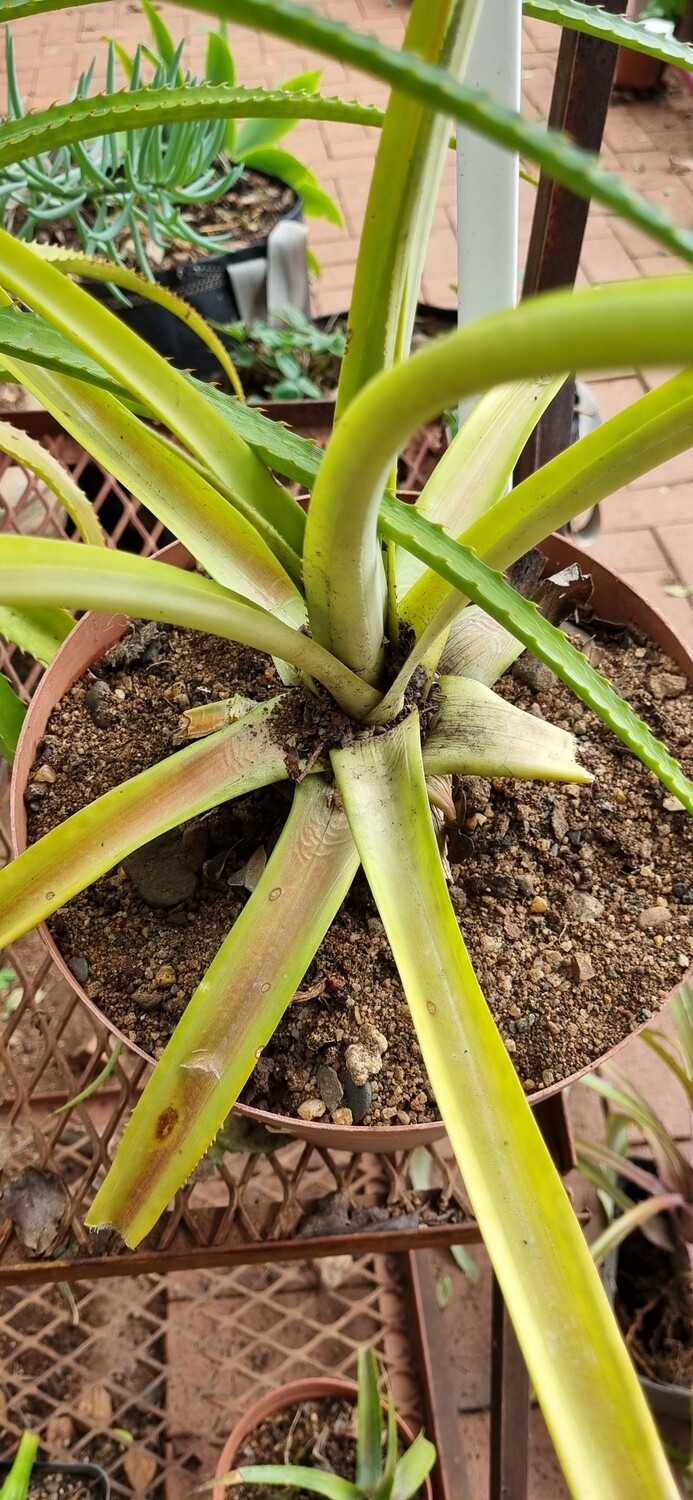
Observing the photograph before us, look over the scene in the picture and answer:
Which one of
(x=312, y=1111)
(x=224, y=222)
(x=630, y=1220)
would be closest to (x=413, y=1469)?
(x=630, y=1220)

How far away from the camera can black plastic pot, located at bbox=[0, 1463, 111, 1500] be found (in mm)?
951

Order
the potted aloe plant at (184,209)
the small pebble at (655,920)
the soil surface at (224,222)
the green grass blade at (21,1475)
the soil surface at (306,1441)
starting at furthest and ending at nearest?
the soil surface at (224,222) < the potted aloe plant at (184,209) < the soil surface at (306,1441) < the green grass blade at (21,1475) < the small pebble at (655,920)

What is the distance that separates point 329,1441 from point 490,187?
1120mm

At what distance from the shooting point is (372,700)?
512 millimetres

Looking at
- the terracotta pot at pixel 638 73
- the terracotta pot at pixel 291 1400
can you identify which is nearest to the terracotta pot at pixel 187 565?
the terracotta pot at pixel 291 1400

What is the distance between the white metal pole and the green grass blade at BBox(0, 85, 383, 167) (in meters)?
0.10

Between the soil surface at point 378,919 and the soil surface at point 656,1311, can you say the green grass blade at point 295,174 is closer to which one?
the soil surface at point 378,919

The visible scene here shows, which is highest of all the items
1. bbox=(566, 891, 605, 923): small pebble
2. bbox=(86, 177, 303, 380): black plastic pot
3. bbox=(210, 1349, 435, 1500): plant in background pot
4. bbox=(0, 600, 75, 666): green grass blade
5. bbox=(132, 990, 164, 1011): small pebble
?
bbox=(86, 177, 303, 380): black plastic pot

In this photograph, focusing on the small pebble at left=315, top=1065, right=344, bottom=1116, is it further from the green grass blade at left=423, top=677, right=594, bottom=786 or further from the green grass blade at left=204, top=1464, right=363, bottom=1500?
the green grass blade at left=204, top=1464, right=363, bottom=1500

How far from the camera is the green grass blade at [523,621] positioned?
0.40m

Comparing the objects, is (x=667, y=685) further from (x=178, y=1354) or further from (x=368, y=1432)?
(x=178, y=1354)

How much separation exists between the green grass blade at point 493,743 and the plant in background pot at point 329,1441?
23.7 inches

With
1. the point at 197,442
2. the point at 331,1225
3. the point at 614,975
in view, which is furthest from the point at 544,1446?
the point at 197,442

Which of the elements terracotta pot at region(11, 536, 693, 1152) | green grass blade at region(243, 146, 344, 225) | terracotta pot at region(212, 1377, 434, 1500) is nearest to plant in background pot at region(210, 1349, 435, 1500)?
terracotta pot at region(212, 1377, 434, 1500)
